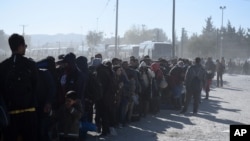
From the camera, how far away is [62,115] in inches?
303

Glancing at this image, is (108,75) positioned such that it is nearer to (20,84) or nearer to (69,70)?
(69,70)

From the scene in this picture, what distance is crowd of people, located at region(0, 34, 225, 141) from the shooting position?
584cm

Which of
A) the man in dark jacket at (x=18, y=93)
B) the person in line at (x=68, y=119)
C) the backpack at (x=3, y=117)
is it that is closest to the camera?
the backpack at (x=3, y=117)

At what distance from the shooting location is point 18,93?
5.83 metres

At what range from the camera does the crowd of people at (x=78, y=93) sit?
5.84 meters

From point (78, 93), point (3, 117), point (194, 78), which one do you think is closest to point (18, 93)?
point (3, 117)

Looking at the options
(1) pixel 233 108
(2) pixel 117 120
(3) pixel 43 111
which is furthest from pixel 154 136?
(1) pixel 233 108

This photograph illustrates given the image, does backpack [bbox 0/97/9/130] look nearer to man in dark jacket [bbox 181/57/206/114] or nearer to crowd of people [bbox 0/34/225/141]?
crowd of people [bbox 0/34/225/141]

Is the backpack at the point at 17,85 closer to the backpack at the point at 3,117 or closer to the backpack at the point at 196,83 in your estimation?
the backpack at the point at 3,117

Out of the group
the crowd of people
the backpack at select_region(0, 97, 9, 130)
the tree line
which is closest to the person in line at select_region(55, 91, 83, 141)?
the crowd of people

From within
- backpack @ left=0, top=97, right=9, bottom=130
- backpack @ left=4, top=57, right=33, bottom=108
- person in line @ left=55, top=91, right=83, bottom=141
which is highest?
backpack @ left=4, top=57, right=33, bottom=108

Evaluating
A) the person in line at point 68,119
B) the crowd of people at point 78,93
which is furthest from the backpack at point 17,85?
the person in line at point 68,119

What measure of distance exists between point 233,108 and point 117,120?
7017mm

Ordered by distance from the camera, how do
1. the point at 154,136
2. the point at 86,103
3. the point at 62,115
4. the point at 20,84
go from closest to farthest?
1. the point at 20,84
2. the point at 62,115
3. the point at 86,103
4. the point at 154,136
